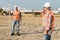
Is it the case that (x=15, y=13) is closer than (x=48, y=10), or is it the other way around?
(x=48, y=10)

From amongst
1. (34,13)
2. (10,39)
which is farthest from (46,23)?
(34,13)

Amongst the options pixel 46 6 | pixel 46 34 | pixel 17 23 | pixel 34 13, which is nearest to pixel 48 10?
pixel 46 6

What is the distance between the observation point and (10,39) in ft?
46.0

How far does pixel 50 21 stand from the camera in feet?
30.0

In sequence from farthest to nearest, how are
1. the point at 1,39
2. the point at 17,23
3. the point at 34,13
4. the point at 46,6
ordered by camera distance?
the point at 34,13 → the point at 17,23 → the point at 1,39 → the point at 46,6

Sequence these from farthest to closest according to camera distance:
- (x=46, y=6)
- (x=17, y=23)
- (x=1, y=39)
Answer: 1. (x=17, y=23)
2. (x=1, y=39)
3. (x=46, y=6)

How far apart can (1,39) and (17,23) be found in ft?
8.67

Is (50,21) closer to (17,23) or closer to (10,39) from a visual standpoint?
(10,39)

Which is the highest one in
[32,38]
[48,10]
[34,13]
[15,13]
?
[48,10]

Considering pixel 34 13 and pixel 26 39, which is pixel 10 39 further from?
pixel 34 13

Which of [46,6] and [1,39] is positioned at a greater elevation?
[46,6]

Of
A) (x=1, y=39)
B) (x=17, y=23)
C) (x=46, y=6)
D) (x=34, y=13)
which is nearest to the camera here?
(x=46, y=6)

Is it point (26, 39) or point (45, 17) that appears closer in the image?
point (45, 17)

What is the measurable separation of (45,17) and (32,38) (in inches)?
218
